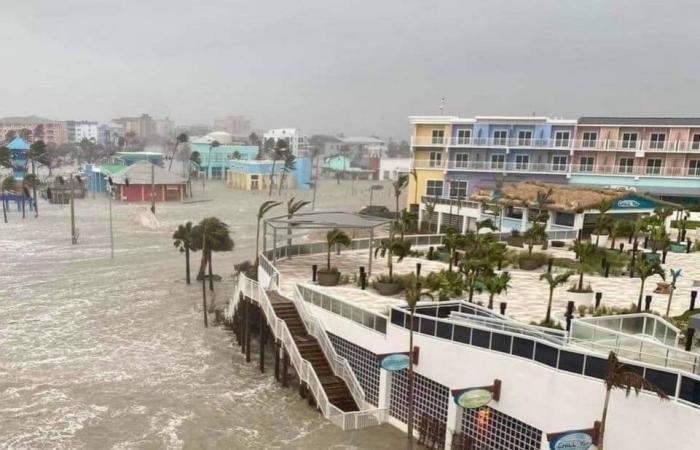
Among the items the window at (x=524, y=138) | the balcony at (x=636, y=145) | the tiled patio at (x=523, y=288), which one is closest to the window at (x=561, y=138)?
the balcony at (x=636, y=145)

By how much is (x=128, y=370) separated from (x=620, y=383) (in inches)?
880

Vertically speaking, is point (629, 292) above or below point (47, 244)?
above

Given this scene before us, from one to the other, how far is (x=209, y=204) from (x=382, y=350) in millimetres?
80476

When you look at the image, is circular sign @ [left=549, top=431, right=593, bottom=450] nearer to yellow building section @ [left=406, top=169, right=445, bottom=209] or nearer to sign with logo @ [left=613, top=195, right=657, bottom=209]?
sign with logo @ [left=613, top=195, right=657, bottom=209]

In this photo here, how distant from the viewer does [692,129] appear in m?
58.1

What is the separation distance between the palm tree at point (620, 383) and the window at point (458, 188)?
5251 centimetres

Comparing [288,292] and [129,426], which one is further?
[288,292]

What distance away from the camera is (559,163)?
2501 inches

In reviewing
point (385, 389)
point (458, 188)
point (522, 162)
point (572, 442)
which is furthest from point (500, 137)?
point (572, 442)

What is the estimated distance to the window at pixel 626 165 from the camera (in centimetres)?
6113

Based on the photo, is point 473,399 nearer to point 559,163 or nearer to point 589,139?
point 559,163

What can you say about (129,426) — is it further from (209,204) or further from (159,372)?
(209,204)

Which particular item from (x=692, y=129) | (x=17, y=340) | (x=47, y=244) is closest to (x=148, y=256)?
(x=47, y=244)

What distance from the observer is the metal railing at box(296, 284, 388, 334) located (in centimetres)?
2084
